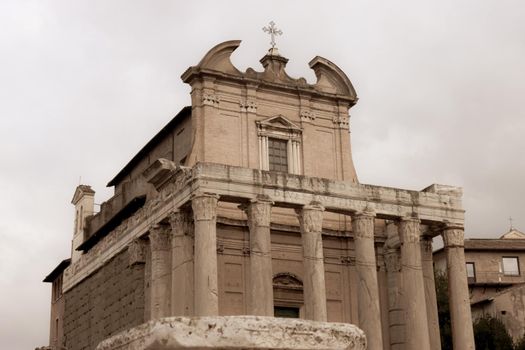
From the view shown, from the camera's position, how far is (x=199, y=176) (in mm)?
22438

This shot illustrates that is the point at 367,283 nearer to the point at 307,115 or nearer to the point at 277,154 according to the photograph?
the point at 277,154

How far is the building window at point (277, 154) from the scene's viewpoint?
2723 centimetres

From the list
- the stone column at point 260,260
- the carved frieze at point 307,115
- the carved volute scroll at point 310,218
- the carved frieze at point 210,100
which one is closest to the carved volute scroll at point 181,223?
the stone column at point 260,260

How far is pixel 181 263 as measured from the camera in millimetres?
23094

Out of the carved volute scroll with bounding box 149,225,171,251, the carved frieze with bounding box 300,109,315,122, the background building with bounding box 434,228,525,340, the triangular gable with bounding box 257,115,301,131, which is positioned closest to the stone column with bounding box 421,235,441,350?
the carved frieze with bounding box 300,109,315,122

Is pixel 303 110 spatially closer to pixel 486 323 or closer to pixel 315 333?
pixel 486 323

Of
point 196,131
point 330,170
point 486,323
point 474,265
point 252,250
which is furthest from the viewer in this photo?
point 474,265

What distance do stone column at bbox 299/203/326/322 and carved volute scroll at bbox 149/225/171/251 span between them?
4.23m

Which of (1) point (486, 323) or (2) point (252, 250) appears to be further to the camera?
(1) point (486, 323)

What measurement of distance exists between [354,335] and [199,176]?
18.1 meters

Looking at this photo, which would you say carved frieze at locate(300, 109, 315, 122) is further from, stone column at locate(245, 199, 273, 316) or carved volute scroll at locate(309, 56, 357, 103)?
stone column at locate(245, 199, 273, 316)

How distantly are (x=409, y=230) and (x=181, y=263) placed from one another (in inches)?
279

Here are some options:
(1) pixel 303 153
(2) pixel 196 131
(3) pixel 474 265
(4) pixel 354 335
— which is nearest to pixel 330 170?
(1) pixel 303 153

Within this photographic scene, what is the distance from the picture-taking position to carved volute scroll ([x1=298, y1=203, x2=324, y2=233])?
76.2ft
